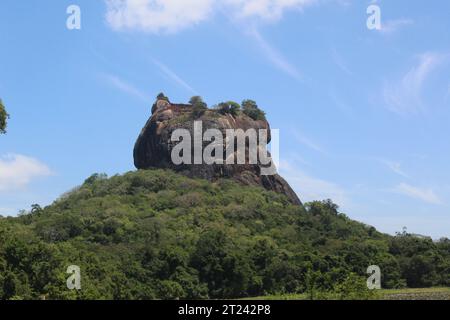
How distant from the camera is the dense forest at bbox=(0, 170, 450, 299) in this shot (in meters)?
48.7

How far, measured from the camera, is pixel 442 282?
62781mm

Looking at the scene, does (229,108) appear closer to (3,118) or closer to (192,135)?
(192,135)

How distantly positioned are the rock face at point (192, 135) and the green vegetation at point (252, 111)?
70cm

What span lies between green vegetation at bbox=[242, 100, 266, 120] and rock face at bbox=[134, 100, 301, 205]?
70 cm

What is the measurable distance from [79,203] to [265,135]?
31.3 m

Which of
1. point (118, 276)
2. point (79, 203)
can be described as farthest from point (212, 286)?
point (79, 203)

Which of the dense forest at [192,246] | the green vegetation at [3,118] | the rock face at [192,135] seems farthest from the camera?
the rock face at [192,135]

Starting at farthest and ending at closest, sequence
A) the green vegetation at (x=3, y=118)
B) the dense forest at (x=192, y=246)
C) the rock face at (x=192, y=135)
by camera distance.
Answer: the rock face at (x=192, y=135) → the dense forest at (x=192, y=246) → the green vegetation at (x=3, y=118)

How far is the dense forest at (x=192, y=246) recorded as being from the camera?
48656mm

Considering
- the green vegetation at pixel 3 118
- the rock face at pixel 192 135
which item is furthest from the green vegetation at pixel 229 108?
the green vegetation at pixel 3 118

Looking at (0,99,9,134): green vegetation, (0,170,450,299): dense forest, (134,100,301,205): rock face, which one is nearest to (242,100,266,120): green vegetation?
(134,100,301,205): rock face

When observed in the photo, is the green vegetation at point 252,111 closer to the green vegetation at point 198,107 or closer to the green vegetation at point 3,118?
the green vegetation at point 198,107

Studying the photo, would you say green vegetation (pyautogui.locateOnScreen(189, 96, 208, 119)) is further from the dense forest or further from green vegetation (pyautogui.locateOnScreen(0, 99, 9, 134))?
green vegetation (pyautogui.locateOnScreen(0, 99, 9, 134))
